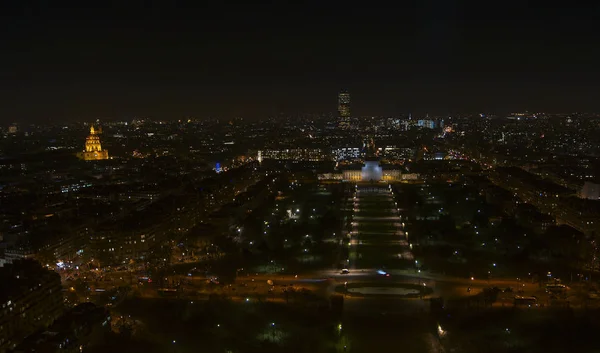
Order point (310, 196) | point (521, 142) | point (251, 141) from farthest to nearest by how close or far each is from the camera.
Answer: point (251, 141) → point (521, 142) → point (310, 196)

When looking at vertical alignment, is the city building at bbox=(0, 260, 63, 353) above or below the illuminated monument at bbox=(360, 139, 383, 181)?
above

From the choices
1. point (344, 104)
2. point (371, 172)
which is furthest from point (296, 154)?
point (344, 104)

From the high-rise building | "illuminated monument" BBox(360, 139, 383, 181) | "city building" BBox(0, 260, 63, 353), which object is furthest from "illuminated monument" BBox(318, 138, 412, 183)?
the high-rise building

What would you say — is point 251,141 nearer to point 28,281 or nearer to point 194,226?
point 194,226

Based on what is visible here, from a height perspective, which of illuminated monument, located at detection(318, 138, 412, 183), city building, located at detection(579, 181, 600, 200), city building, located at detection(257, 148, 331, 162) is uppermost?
city building, located at detection(579, 181, 600, 200)

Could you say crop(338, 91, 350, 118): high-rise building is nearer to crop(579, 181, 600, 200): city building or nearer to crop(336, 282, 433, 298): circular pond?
crop(579, 181, 600, 200): city building

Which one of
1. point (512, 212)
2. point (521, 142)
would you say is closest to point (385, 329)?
point (512, 212)
